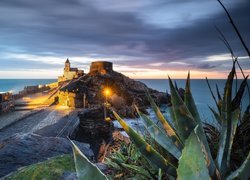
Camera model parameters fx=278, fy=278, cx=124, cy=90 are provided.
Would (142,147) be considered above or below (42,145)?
above

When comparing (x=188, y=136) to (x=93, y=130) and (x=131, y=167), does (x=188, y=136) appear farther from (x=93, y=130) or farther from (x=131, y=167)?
(x=93, y=130)

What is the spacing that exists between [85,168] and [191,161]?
0.41m

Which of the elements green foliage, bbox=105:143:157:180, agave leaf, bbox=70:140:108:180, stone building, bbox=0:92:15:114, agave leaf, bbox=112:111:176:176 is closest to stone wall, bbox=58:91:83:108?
stone building, bbox=0:92:15:114

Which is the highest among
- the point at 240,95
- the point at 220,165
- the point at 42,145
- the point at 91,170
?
the point at 240,95

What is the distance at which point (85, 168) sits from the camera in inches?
43.1

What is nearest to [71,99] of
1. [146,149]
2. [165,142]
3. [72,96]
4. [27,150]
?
[72,96]

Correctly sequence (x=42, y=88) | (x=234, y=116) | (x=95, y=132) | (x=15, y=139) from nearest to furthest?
(x=234, y=116) → (x=15, y=139) → (x=95, y=132) → (x=42, y=88)

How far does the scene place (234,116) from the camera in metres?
1.93

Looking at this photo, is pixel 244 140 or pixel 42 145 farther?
pixel 42 145

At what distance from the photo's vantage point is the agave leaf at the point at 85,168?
1.08m

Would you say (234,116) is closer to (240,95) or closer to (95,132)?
(240,95)

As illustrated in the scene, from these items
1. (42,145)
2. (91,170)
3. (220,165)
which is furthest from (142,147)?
(42,145)

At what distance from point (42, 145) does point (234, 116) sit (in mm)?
4982

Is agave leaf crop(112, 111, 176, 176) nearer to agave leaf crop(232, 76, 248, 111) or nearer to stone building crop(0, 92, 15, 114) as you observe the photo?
agave leaf crop(232, 76, 248, 111)
